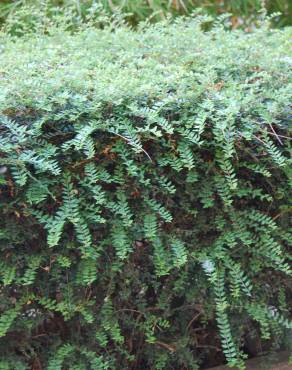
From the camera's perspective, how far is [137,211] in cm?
251

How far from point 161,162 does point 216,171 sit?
25 centimetres

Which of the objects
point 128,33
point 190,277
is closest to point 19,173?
point 190,277

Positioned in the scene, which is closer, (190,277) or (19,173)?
(19,173)

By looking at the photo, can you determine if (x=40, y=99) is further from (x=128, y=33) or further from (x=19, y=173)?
(x=128, y=33)

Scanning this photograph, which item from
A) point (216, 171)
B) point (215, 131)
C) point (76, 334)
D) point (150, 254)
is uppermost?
point (215, 131)

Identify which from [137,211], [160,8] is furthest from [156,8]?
[137,211]

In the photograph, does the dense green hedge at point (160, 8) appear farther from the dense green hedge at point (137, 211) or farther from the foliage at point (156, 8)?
the dense green hedge at point (137, 211)

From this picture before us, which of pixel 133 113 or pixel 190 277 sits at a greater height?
pixel 133 113

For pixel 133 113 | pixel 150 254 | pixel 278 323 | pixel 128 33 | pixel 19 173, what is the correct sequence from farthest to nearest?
pixel 128 33 < pixel 278 323 < pixel 150 254 < pixel 133 113 < pixel 19 173

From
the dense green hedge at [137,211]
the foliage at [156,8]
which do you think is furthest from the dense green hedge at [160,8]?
the dense green hedge at [137,211]

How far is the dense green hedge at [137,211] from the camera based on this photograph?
2.37 metres

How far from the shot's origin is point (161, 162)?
96.3 inches

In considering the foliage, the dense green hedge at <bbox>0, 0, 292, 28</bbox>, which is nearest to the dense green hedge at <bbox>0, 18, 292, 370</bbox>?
the foliage

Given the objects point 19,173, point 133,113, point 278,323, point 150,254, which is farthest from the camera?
point 278,323
